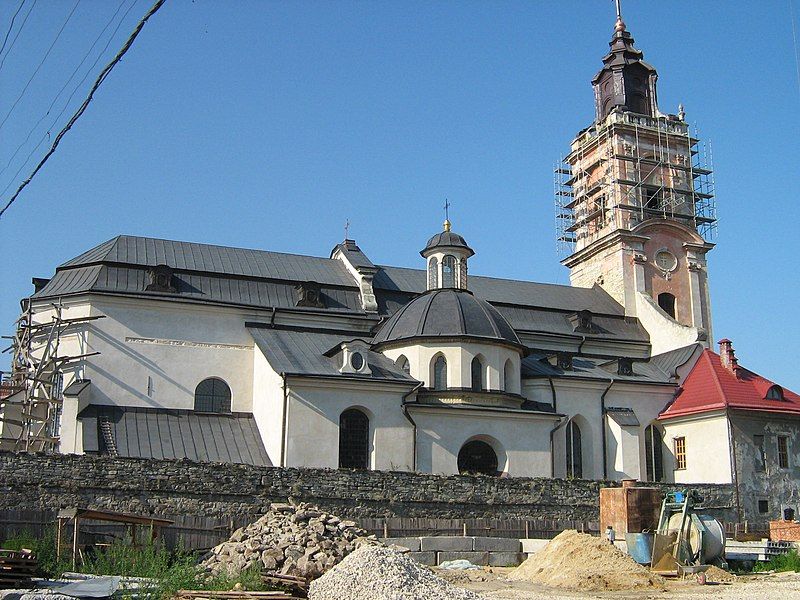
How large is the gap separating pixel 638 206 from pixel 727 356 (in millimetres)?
12203

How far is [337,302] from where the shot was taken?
38.1 meters

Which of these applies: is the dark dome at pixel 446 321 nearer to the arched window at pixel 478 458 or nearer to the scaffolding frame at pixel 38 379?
the arched window at pixel 478 458

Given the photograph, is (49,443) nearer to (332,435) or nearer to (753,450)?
(332,435)

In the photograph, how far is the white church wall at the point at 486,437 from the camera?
31703 millimetres

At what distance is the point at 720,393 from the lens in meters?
35.8

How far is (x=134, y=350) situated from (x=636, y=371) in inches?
846

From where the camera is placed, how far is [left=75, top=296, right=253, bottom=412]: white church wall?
32688mm

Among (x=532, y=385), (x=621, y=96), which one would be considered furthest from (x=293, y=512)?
(x=621, y=96)

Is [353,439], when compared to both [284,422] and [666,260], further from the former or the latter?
[666,260]

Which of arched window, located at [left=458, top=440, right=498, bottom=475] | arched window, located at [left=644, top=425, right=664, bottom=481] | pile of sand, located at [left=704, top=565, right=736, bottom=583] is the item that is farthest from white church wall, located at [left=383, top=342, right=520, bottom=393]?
pile of sand, located at [left=704, top=565, right=736, bottom=583]

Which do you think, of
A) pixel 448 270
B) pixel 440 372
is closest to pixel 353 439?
pixel 440 372

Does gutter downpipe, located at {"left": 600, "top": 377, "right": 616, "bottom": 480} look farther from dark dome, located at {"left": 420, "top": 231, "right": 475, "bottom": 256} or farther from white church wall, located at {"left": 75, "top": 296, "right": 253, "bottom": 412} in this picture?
white church wall, located at {"left": 75, "top": 296, "right": 253, "bottom": 412}

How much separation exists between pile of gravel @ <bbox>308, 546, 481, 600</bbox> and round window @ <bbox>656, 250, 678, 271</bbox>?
33.9 metres

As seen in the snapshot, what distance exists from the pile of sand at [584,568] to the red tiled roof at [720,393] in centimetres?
1686
